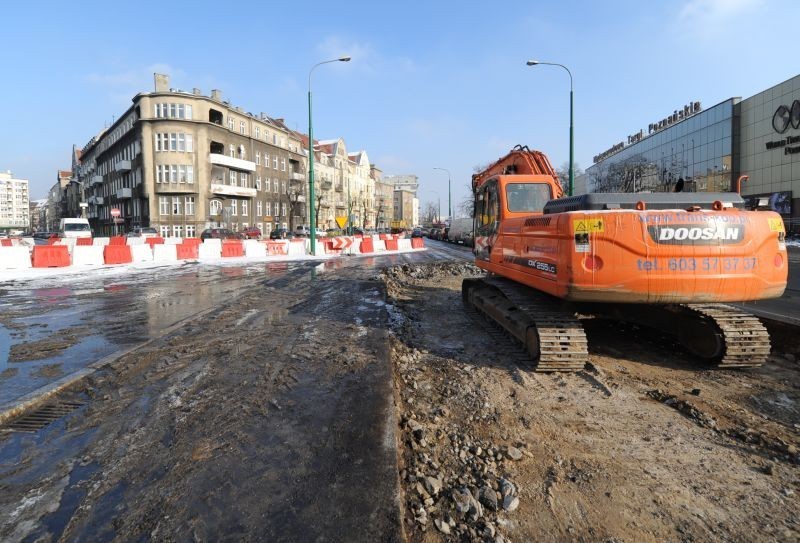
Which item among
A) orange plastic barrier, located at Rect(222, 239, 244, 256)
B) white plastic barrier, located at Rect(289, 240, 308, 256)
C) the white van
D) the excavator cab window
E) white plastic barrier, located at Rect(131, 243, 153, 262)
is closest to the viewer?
the excavator cab window

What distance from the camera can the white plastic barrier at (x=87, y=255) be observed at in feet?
64.3

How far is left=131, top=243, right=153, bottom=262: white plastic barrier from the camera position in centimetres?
2192

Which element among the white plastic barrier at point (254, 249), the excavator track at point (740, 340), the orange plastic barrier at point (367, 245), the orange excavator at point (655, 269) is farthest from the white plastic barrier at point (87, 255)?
the excavator track at point (740, 340)

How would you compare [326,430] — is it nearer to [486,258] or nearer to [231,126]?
[486,258]

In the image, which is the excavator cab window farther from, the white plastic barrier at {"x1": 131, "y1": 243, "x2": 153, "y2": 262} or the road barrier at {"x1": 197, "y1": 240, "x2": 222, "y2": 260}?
the road barrier at {"x1": 197, "y1": 240, "x2": 222, "y2": 260}

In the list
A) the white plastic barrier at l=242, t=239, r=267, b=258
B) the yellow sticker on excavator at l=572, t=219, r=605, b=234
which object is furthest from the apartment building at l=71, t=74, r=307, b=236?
the yellow sticker on excavator at l=572, t=219, r=605, b=234

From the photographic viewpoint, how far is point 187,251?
23.8m

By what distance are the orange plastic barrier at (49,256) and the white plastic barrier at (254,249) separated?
27.4 feet

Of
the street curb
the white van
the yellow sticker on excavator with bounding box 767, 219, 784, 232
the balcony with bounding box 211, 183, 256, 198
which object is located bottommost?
the street curb

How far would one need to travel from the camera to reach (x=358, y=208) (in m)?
105

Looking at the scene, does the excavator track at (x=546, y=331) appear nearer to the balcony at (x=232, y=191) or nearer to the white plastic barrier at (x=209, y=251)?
the white plastic barrier at (x=209, y=251)

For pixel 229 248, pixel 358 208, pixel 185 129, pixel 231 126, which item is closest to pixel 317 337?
pixel 229 248

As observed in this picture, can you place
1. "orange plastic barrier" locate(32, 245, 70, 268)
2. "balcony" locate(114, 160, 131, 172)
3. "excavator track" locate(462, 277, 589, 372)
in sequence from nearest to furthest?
1. "excavator track" locate(462, 277, 589, 372)
2. "orange plastic barrier" locate(32, 245, 70, 268)
3. "balcony" locate(114, 160, 131, 172)

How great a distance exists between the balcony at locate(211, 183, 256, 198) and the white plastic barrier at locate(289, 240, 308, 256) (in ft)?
97.3
